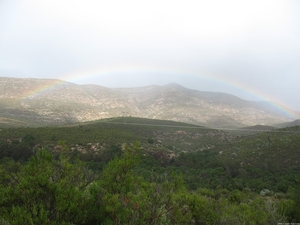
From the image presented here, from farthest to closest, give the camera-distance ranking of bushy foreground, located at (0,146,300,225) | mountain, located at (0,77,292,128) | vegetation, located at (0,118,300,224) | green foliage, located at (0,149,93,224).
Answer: mountain, located at (0,77,292,128)
vegetation, located at (0,118,300,224)
bushy foreground, located at (0,146,300,225)
green foliage, located at (0,149,93,224)

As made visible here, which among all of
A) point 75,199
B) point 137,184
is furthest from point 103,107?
point 75,199

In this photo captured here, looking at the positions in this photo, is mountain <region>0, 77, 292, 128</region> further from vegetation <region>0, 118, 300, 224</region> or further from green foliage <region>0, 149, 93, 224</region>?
green foliage <region>0, 149, 93, 224</region>

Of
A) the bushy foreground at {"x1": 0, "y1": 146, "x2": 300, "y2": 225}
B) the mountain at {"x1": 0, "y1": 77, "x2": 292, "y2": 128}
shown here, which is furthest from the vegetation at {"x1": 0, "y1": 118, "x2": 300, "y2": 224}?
the mountain at {"x1": 0, "y1": 77, "x2": 292, "y2": 128}

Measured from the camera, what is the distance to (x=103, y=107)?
14112cm

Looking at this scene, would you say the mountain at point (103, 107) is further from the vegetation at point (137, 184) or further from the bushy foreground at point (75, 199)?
the bushy foreground at point (75, 199)

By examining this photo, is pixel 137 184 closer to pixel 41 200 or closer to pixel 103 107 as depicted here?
pixel 41 200

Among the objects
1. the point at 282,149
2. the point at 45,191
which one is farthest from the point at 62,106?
the point at 45,191

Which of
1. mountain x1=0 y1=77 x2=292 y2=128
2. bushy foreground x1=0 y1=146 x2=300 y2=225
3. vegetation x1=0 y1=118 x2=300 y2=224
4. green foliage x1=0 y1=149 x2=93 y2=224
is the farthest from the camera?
mountain x1=0 y1=77 x2=292 y2=128

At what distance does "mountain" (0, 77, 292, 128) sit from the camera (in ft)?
315

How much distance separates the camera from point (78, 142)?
39688 millimetres

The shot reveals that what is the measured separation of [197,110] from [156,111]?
109ft

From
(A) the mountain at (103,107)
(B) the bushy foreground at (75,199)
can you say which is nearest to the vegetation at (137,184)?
(B) the bushy foreground at (75,199)

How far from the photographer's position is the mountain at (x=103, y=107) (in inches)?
3783

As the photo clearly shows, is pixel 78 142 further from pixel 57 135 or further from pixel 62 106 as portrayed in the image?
pixel 62 106
